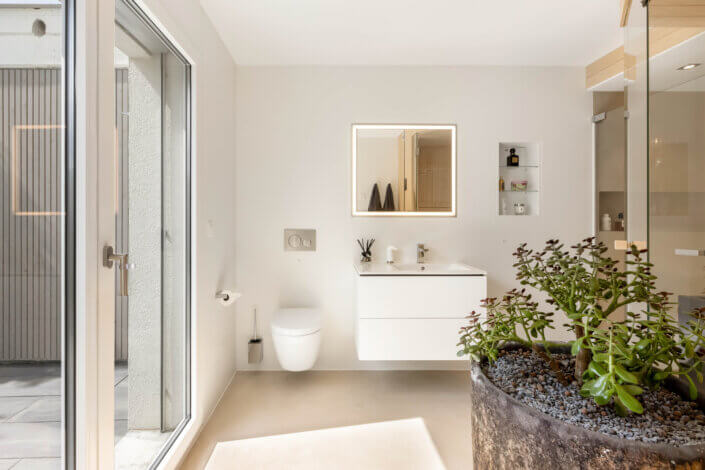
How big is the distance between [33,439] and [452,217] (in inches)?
103

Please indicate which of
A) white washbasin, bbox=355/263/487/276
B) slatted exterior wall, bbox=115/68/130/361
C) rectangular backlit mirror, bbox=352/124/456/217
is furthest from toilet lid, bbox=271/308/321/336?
slatted exterior wall, bbox=115/68/130/361

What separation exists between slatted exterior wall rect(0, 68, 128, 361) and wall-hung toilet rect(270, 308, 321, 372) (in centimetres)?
144

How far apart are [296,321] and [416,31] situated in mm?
2033

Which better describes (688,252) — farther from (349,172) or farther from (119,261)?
(349,172)

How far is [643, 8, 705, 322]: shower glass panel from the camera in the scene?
896mm

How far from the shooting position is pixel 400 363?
2914 millimetres

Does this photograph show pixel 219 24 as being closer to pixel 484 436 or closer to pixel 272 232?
pixel 272 232

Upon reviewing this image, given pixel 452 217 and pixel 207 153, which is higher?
pixel 207 153

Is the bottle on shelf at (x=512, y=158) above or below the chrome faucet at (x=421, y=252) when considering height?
above

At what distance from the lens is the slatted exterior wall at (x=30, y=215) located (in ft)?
2.94

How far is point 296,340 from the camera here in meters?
2.37

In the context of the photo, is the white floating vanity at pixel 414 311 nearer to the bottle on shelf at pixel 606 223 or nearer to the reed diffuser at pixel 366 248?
the reed diffuser at pixel 366 248

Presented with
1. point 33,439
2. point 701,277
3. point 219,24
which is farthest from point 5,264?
point 219,24

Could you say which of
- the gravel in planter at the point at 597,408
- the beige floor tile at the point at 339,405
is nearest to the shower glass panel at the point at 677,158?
the gravel in planter at the point at 597,408
